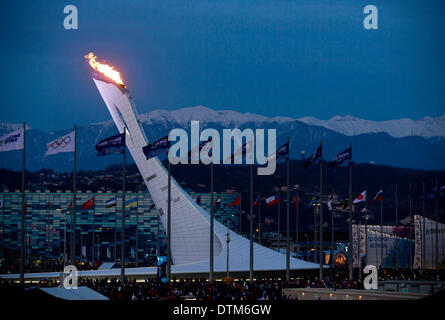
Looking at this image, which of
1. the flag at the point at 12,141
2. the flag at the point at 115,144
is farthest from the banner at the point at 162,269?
the flag at the point at 12,141

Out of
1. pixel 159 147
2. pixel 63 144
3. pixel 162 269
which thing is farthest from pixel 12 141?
pixel 162 269

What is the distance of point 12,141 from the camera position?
40156 millimetres

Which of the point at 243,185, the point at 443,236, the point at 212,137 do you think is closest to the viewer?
the point at 212,137

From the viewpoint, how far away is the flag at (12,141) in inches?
1567

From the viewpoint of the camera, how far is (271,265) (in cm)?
5350

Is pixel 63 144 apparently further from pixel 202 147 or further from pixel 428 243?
pixel 428 243

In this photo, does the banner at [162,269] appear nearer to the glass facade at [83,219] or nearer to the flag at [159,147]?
the flag at [159,147]

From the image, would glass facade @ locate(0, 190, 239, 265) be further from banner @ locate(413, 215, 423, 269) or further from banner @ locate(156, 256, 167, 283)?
banner @ locate(156, 256, 167, 283)

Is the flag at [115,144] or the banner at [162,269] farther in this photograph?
the banner at [162,269]

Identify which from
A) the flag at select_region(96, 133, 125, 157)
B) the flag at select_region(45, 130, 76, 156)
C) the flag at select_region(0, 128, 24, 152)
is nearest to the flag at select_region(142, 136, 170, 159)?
the flag at select_region(96, 133, 125, 157)

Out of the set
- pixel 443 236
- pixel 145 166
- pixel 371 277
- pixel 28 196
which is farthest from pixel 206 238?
pixel 28 196

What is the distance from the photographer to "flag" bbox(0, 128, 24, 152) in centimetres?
3981
